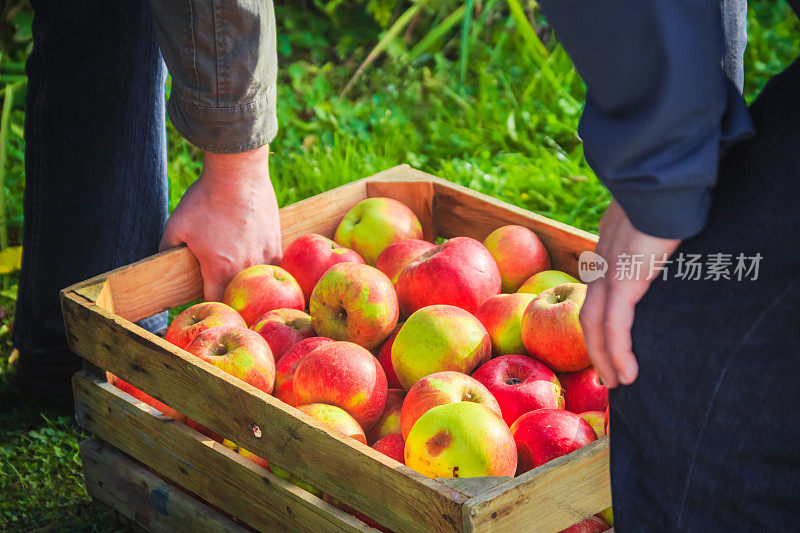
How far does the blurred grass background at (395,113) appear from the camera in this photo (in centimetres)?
251

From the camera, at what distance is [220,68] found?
5.90 ft

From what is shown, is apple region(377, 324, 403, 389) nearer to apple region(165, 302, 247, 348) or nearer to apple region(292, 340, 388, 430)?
apple region(292, 340, 388, 430)

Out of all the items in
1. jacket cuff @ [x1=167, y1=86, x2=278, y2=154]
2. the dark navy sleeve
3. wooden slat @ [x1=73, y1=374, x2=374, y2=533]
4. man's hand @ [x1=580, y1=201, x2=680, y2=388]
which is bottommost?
wooden slat @ [x1=73, y1=374, x2=374, y2=533]

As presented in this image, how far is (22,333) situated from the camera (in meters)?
2.37

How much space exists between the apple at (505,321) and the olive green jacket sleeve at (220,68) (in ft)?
2.08

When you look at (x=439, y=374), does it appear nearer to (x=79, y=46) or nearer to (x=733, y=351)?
(x=733, y=351)

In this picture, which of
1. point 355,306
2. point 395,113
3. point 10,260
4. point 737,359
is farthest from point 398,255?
point 395,113

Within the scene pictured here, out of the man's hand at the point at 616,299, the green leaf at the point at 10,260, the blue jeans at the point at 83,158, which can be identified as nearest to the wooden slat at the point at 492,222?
the blue jeans at the point at 83,158

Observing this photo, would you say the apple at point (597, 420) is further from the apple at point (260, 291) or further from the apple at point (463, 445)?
the apple at point (260, 291)

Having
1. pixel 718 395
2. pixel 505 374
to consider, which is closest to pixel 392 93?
pixel 505 374

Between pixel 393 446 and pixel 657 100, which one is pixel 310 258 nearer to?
pixel 393 446

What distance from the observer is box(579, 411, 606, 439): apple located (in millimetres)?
1538

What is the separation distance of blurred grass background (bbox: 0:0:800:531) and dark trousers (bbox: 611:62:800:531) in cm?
158

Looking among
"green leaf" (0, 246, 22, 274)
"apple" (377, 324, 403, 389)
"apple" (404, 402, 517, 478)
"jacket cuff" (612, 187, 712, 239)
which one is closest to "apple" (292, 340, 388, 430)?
"apple" (377, 324, 403, 389)
